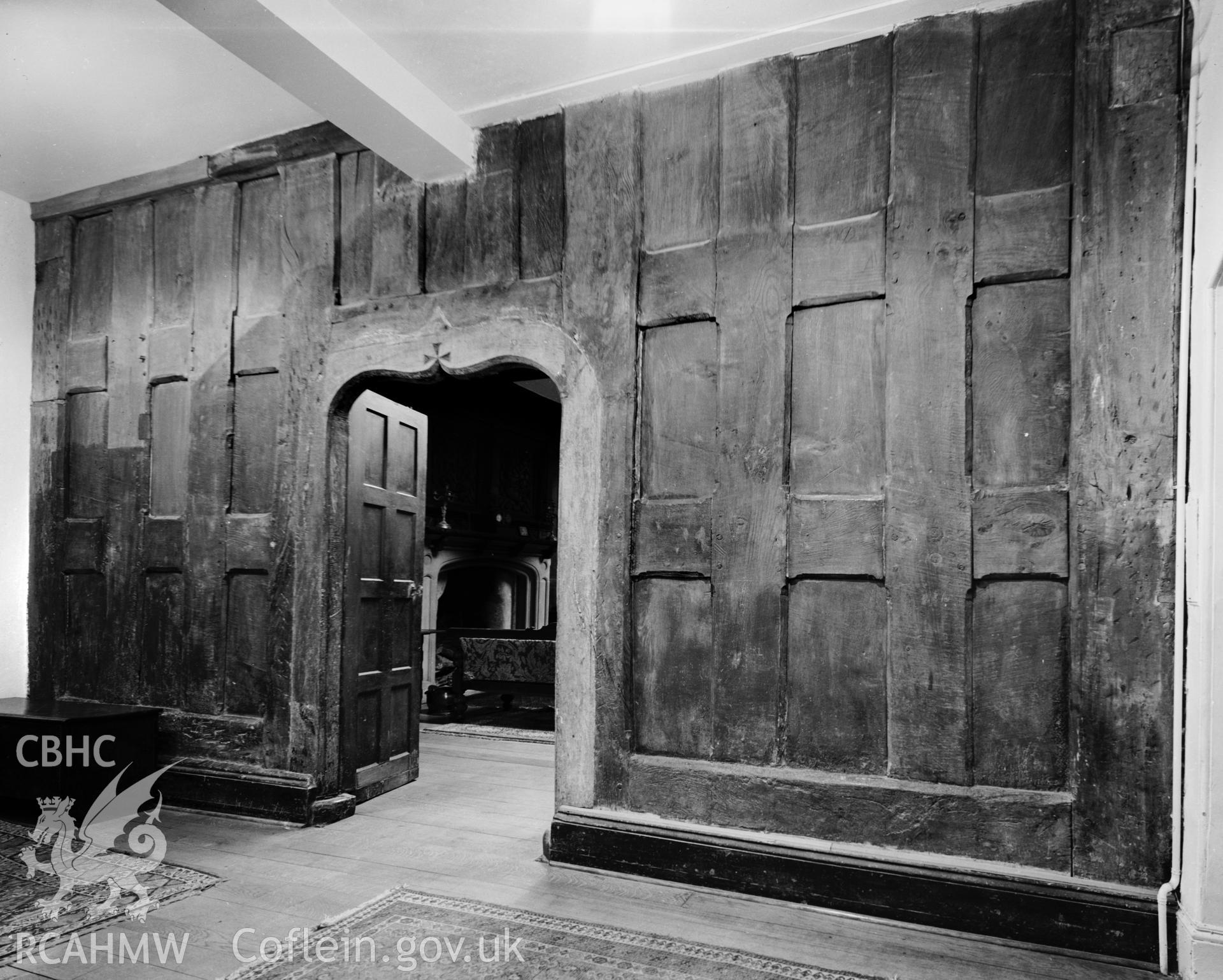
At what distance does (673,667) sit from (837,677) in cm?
65

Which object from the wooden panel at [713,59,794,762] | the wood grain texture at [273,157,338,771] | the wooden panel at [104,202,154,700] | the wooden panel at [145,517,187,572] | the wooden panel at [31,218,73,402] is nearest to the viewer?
the wooden panel at [713,59,794,762]

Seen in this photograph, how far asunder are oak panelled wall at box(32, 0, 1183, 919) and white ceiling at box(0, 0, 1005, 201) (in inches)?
5.2

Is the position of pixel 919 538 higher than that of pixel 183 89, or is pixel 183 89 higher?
pixel 183 89

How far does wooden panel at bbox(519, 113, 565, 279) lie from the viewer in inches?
146

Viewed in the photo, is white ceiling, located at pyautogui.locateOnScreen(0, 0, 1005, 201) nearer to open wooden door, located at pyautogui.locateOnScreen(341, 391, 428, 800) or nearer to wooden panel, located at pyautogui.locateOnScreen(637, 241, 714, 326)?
wooden panel, located at pyautogui.locateOnScreen(637, 241, 714, 326)

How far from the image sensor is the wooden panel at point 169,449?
14.7 ft

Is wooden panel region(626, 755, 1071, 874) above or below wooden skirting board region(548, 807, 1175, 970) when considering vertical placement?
above

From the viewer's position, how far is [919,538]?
2.97m

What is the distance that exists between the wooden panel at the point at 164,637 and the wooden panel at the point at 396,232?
1981mm

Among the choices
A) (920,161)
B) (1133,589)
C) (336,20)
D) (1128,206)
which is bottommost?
(1133,589)

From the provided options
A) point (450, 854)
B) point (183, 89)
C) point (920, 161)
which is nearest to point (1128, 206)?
point (920, 161)

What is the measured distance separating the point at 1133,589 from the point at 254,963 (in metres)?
3.01

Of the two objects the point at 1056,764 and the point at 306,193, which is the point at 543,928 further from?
the point at 306,193

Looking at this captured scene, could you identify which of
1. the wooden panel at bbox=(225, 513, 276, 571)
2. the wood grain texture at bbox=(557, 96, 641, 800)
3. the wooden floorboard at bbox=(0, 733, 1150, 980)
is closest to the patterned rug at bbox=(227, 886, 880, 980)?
the wooden floorboard at bbox=(0, 733, 1150, 980)
